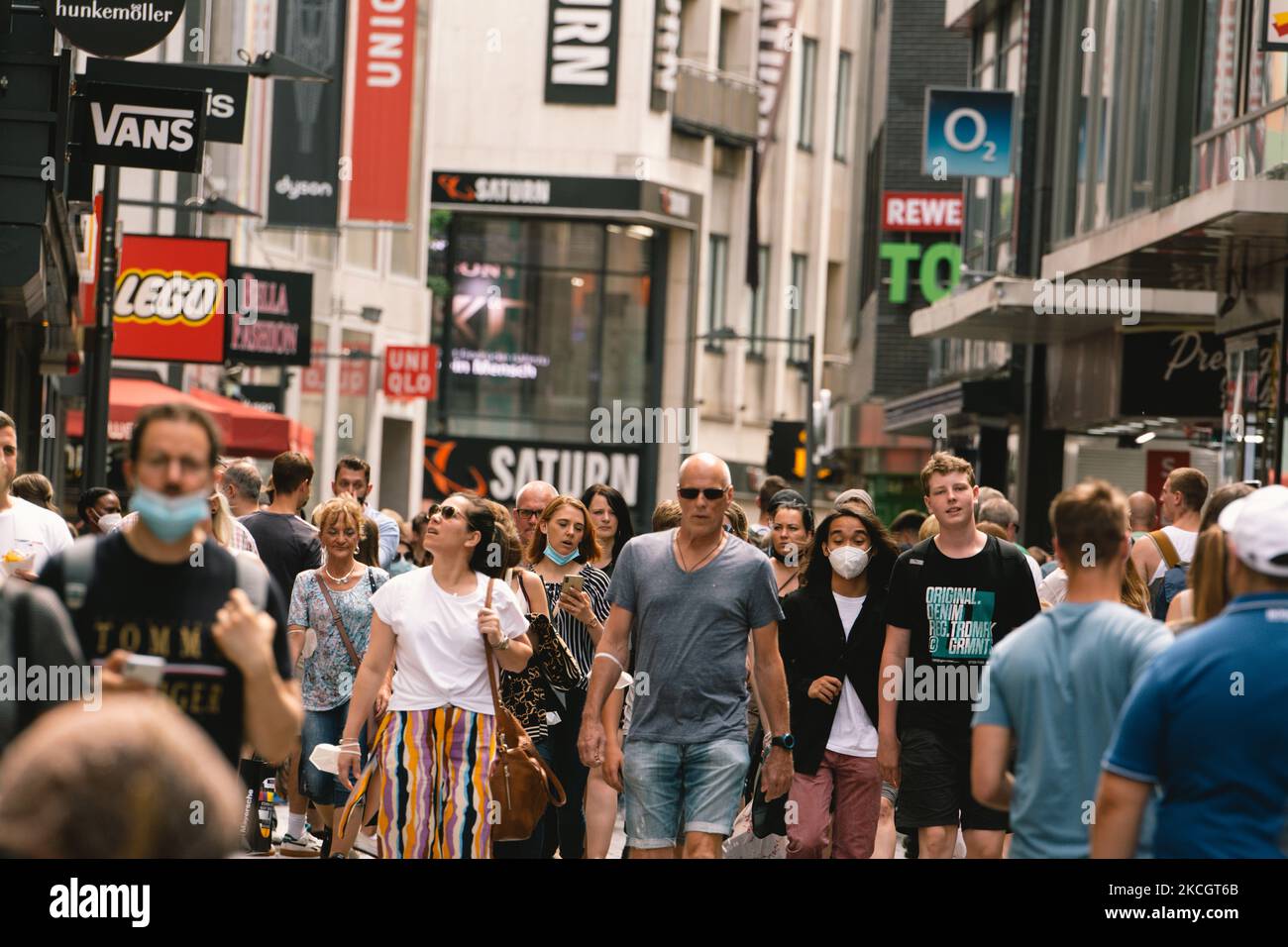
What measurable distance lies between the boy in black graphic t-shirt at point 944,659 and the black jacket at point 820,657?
792 millimetres

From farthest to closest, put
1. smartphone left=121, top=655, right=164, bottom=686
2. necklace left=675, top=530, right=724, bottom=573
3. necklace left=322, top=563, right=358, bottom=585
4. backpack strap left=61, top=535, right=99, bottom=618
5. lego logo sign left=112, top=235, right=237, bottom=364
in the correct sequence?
lego logo sign left=112, top=235, right=237, bottom=364 < necklace left=322, top=563, right=358, bottom=585 < necklace left=675, top=530, right=724, bottom=573 < backpack strap left=61, top=535, right=99, bottom=618 < smartphone left=121, top=655, right=164, bottom=686

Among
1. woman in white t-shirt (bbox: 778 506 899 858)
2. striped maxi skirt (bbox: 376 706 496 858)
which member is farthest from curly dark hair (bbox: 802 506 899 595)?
striped maxi skirt (bbox: 376 706 496 858)

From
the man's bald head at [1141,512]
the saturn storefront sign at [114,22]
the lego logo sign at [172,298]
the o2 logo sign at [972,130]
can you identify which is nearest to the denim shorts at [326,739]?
the saturn storefront sign at [114,22]

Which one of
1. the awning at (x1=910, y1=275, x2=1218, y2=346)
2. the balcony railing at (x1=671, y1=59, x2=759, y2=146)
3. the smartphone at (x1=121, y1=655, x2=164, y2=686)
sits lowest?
the smartphone at (x1=121, y1=655, x2=164, y2=686)

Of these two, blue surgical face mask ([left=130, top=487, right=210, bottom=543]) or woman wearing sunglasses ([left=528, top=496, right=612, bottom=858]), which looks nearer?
blue surgical face mask ([left=130, top=487, right=210, bottom=543])

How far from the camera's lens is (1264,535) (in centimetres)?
511

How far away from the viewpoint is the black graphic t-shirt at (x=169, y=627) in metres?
5.18

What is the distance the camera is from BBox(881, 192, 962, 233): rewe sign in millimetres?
41625

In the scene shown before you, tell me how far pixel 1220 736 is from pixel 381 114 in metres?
30.9

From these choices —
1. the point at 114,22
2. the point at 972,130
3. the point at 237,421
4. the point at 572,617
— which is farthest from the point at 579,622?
the point at 972,130

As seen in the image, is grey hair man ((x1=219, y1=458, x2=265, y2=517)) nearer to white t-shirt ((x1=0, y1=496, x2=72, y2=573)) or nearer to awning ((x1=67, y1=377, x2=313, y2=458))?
white t-shirt ((x1=0, y1=496, x2=72, y2=573))

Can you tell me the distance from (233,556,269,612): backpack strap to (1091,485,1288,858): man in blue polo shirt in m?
2.04

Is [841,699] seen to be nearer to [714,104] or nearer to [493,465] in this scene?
[493,465]
